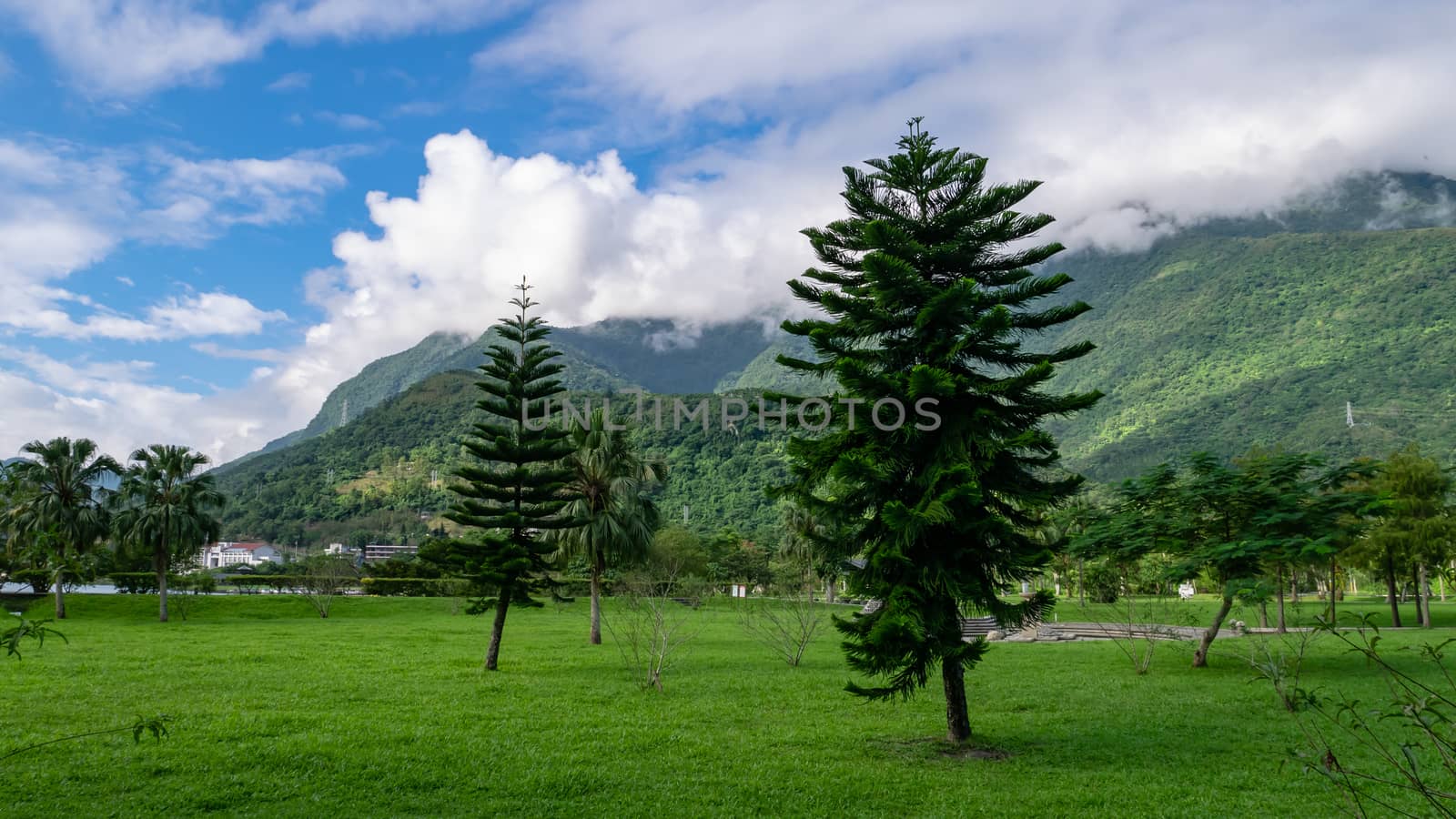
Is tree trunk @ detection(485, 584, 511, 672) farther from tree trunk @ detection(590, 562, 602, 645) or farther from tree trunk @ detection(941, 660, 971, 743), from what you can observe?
tree trunk @ detection(941, 660, 971, 743)

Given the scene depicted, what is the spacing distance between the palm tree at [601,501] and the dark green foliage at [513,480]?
421 cm

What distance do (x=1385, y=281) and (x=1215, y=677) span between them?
442 feet

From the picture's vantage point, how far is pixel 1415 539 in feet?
73.5

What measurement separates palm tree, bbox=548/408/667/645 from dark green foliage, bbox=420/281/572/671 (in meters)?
4.21

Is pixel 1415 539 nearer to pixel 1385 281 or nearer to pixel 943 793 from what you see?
pixel 943 793

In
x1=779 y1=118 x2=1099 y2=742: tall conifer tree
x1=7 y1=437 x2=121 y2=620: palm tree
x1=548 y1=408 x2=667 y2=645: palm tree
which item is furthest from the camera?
x1=7 y1=437 x2=121 y2=620: palm tree

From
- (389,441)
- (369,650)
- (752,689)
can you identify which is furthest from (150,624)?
(389,441)

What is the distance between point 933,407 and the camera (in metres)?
9.22

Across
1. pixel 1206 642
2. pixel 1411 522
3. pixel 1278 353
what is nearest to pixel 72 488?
pixel 1206 642

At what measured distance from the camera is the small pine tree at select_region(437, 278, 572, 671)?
17062mm

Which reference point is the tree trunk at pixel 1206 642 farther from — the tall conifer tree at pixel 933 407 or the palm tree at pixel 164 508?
the palm tree at pixel 164 508

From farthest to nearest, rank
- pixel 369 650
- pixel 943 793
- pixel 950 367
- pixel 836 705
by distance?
pixel 369 650 → pixel 836 705 → pixel 950 367 → pixel 943 793

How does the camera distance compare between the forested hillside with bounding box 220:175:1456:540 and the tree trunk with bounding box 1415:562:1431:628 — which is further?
the forested hillside with bounding box 220:175:1456:540

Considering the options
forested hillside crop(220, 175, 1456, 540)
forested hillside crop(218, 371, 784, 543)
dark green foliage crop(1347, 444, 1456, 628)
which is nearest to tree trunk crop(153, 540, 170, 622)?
dark green foliage crop(1347, 444, 1456, 628)
